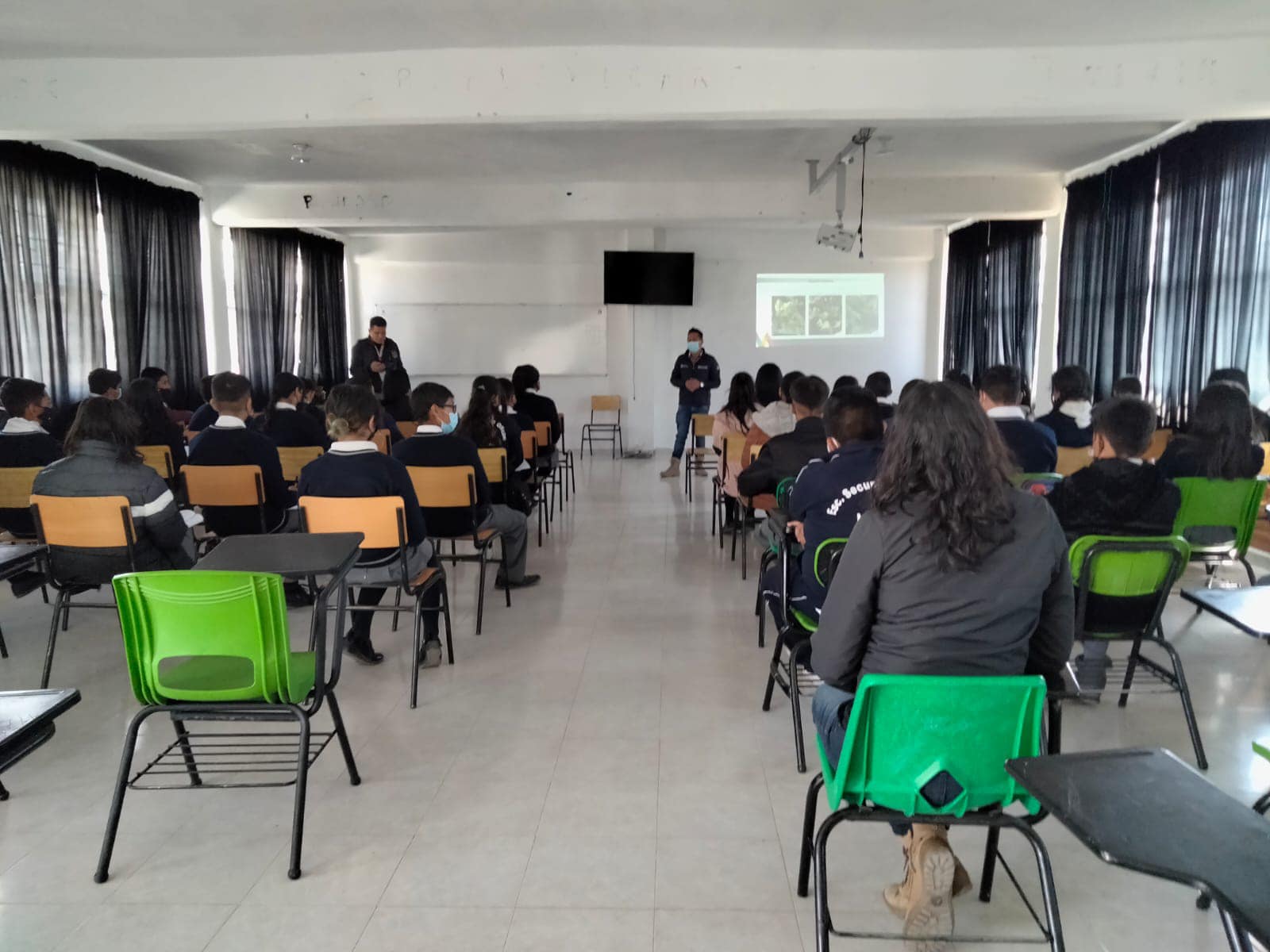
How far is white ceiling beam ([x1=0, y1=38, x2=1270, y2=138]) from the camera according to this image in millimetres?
4418

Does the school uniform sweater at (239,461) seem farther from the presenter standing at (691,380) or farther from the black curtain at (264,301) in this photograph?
the presenter standing at (691,380)

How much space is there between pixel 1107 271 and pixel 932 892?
6986mm

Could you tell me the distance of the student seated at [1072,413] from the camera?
16.6 ft

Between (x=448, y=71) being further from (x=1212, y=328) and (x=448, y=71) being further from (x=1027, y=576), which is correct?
(x=1212, y=328)

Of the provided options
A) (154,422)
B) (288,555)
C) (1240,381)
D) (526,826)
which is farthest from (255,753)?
(1240,381)

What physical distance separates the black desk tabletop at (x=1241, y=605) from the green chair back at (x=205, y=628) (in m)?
2.23

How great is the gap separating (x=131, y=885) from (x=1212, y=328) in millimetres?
6907

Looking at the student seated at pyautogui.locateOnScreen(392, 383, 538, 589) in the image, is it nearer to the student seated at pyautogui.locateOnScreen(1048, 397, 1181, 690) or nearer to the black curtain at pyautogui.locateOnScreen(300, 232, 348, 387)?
the student seated at pyautogui.locateOnScreen(1048, 397, 1181, 690)

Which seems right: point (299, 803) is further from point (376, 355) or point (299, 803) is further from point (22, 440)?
point (376, 355)

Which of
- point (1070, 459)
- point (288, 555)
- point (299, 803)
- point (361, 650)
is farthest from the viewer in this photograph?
point (1070, 459)

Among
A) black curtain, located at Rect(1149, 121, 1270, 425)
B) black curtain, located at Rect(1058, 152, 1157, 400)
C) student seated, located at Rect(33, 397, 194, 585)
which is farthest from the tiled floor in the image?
black curtain, located at Rect(1058, 152, 1157, 400)

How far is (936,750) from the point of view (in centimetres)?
Result: 158

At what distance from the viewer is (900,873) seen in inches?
84.0

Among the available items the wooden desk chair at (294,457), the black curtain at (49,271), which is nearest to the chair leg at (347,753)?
the wooden desk chair at (294,457)
